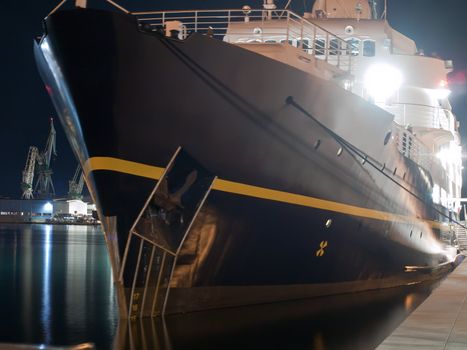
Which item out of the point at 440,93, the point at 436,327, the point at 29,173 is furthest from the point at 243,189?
the point at 29,173

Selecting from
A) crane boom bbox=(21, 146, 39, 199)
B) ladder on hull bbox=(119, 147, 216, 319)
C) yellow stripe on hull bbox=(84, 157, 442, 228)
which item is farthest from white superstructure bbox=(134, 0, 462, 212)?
crane boom bbox=(21, 146, 39, 199)

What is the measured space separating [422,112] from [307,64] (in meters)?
7.95

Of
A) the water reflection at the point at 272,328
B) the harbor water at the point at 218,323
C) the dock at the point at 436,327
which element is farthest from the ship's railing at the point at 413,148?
the dock at the point at 436,327

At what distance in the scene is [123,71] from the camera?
11.3 meters

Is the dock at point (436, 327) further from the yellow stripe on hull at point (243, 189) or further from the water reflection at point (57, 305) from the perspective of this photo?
the water reflection at point (57, 305)

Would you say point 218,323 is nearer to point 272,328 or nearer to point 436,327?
point 272,328

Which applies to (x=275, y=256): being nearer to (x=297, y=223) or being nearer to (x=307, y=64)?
(x=297, y=223)

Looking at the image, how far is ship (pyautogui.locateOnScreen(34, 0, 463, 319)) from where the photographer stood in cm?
1141

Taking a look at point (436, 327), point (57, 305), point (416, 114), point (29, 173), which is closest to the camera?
point (436, 327)

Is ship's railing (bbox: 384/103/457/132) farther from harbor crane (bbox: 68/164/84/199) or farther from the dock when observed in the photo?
harbor crane (bbox: 68/164/84/199)

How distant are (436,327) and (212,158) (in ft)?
14.5

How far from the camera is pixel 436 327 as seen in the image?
10.2 meters

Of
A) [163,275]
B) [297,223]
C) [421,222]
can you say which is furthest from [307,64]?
[421,222]

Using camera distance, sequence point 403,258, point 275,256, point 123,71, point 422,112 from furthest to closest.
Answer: point 422,112 → point 403,258 → point 275,256 → point 123,71
